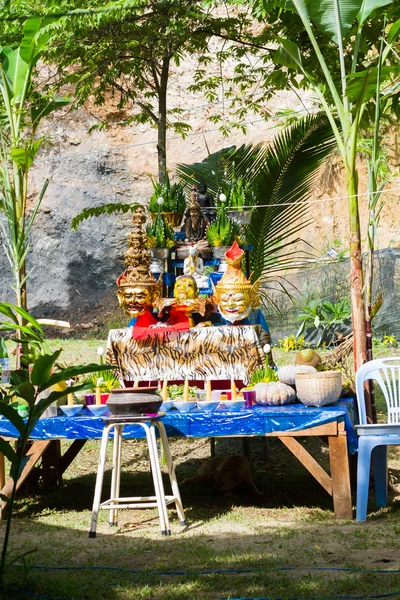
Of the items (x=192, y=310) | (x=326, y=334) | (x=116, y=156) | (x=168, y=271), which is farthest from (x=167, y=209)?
(x=116, y=156)

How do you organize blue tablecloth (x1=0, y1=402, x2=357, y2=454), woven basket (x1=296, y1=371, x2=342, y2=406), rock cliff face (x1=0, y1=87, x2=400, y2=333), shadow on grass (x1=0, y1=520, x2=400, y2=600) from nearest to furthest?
shadow on grass (x1=0, y1=520, x2=400, y2=600)
blue tablecloth (x1=0, y1=402, x2=357, y2=454)
woven basket (x1=296, y1=371, x2=342, y2=406)
rock cliff face (x1=0, y1=87, x2=400, y2=333)

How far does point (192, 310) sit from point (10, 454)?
3.01 metres

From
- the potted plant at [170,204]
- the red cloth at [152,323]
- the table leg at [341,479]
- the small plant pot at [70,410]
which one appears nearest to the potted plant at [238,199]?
the potted plant at [170,204]

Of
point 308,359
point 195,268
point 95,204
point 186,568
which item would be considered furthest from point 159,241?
point 95,204

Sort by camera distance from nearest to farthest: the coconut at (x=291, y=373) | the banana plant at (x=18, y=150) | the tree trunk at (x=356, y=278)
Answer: the coconut at (x=291, y=373), the tree trunk at (x=356, y=278), the banana plant at (x=18, y=150)

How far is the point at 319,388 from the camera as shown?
4.98 meters

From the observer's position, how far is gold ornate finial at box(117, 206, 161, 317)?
241 inches

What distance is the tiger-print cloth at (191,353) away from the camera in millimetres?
6012

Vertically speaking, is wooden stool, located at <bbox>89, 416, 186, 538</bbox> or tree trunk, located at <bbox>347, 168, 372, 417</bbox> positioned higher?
tree trunk, located at <bbox>347, 168, 372, 417</bbox>

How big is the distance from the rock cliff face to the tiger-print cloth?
992 cm

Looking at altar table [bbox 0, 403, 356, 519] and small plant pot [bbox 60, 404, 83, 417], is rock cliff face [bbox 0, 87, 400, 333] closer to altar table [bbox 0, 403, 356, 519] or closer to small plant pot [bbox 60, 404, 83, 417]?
small plant pot [bbox 60, 404, 83, 417]

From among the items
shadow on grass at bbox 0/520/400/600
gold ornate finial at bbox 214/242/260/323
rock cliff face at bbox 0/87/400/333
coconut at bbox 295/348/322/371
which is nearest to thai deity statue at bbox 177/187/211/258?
gold ornate finial at bbox 214/242/260/323

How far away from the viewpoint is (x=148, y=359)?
20.1ft

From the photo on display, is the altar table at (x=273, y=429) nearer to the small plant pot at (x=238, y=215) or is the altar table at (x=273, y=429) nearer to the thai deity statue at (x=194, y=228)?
the thai deity statue at (x=194, y=228)
